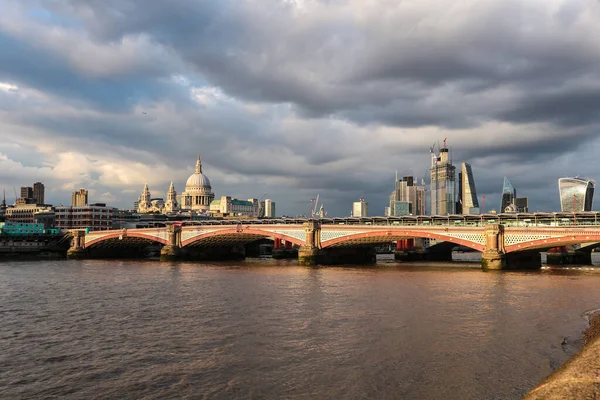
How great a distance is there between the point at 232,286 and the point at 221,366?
1156 inches

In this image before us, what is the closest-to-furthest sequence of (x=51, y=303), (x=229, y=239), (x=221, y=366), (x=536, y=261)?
(x=221, y=366)
(x=51, y=303)
(x=536, y=261)
(x=229, y=239)

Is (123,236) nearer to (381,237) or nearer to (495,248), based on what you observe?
(381,237)

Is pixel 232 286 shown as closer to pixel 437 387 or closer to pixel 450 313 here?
pixel 450 313

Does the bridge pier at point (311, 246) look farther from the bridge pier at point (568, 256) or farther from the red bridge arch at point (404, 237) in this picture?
the bridge pier at point (568, 256)

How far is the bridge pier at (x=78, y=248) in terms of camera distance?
374ft

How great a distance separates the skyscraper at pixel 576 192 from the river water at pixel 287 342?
5695 inches

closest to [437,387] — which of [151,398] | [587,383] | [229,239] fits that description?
[587,383]

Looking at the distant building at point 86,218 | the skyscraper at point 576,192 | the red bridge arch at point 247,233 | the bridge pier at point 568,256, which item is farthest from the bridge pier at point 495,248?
the distant building at point 86,218

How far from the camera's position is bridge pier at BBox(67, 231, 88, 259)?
114125 mm

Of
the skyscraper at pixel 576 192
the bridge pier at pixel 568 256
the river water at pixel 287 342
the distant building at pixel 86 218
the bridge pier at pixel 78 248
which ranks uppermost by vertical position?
the skyscraper at pixel 576 192

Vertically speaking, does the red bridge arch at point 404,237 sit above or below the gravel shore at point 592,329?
above

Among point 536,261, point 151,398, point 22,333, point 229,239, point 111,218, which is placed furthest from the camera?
point 111,218

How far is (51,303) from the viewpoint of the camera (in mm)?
37438

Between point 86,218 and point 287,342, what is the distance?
506 feet
